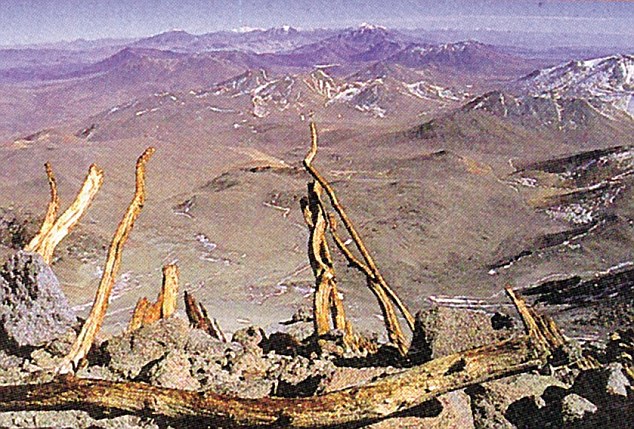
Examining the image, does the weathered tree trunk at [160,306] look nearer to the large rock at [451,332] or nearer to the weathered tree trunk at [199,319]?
A: the weathered tree trunk at [199,319]

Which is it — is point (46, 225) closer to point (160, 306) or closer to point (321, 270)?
point (160, 306)

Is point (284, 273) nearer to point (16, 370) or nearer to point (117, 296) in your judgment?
point (117, 296)

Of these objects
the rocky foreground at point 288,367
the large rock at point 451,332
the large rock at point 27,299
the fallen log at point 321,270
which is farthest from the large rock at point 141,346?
the large rock at point 451,332

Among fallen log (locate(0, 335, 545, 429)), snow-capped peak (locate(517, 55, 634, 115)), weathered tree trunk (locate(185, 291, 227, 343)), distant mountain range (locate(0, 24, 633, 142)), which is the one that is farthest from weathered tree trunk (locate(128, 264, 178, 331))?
snow-capped peak (locate(517, 55, 634, 115))

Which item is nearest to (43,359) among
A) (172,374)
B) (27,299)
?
(27,299)

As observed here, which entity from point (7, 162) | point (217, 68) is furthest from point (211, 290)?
point (217, 68)

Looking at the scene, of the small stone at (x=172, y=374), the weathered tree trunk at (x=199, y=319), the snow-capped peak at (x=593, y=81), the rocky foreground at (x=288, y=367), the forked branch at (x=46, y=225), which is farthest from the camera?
the snow-capped peak at (x=593, y=81)

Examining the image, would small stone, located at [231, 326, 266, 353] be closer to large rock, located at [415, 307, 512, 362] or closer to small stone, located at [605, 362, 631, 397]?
large rock, located at [415, 307, 512, 362]
